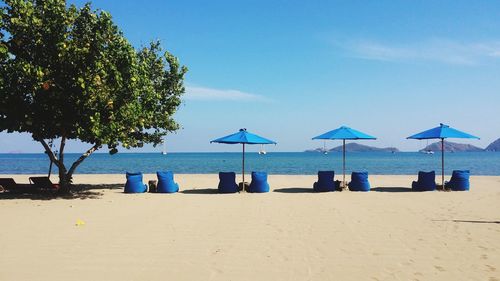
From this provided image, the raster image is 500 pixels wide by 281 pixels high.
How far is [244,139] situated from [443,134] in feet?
26.5

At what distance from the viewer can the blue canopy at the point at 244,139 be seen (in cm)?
1606

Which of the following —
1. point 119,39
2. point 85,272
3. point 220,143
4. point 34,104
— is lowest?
point 85,272

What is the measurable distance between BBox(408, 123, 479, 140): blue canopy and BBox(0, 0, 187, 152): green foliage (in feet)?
38.3

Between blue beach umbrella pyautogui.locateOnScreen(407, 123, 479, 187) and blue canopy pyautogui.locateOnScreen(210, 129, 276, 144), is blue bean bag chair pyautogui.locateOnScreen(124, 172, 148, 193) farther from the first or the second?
blue beach umbrella pyautogui.locateOnScreen(407, 123, 479, 187)

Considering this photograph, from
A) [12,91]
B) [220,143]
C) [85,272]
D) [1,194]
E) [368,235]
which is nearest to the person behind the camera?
[85,272]

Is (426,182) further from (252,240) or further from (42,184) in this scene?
(42,184)

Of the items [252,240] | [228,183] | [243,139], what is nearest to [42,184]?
[228,183]

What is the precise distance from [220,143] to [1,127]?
7643mm

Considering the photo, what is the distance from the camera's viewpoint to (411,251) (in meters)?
6.80

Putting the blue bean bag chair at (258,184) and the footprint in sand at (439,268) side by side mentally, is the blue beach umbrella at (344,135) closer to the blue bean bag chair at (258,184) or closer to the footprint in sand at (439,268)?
the blue bean bag chair at (258,184)

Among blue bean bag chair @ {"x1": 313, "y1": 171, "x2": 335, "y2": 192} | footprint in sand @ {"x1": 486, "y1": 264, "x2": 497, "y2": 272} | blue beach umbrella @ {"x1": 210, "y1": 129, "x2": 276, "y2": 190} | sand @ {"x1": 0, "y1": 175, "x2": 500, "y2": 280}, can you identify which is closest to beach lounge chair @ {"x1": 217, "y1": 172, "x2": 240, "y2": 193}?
blue beach umbrella @ {"x1": 210, "y1": 129, "x2": 276, "y2": 190}

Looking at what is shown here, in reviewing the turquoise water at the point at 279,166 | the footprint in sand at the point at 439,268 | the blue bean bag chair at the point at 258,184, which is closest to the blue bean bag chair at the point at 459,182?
the blue bean bag chair at the point at 258,184

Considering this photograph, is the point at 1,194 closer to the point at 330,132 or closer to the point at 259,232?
the point at 259,232

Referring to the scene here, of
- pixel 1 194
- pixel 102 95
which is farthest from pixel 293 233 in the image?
pixel 1 194
